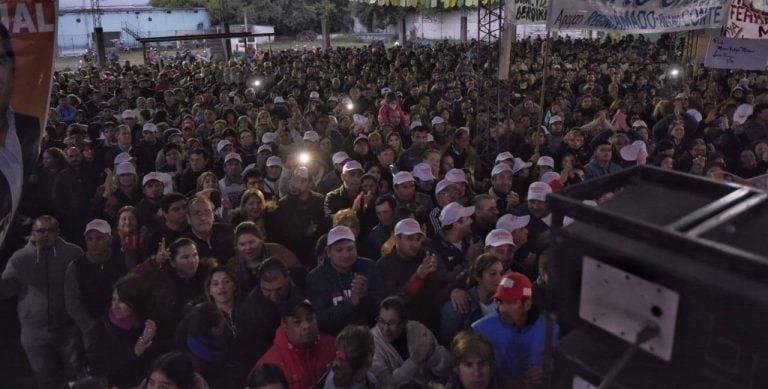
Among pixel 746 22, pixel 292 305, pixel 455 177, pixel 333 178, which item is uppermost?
pixel 746 22

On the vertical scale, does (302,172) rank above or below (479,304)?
above

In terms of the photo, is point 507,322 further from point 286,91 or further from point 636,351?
point 286,91

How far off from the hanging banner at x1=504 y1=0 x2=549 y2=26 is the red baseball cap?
556cm

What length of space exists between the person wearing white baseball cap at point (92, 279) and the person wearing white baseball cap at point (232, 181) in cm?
198

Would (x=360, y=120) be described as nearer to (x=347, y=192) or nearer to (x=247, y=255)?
(x=347, y=192)

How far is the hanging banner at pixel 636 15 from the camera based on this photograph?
25.1 feet

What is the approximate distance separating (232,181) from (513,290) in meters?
4.10

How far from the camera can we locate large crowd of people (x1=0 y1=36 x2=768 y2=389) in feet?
11.5

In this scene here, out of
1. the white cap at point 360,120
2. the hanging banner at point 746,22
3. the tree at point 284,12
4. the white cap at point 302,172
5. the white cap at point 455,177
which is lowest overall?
the white cap at point 455,177

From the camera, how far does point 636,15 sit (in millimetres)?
8430

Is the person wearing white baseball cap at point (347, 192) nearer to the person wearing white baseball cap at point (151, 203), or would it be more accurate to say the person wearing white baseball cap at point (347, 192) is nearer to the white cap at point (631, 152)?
the person wearing white baseball cap at point (151, 203)

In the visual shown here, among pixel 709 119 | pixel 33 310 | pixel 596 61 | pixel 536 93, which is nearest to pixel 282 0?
pixel 596 61

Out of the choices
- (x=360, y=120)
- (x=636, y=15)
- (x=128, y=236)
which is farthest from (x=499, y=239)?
(x=636, y=15)

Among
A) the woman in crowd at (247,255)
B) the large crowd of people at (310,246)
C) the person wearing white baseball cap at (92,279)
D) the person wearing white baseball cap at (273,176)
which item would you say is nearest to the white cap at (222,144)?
the large crowd of people at (310,246)
